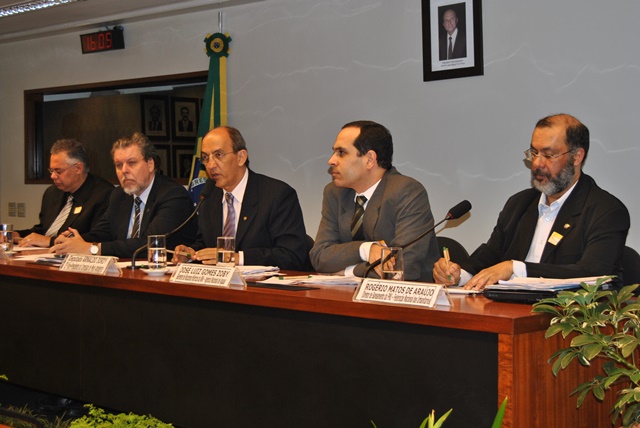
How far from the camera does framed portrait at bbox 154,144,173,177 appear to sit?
5652 mm

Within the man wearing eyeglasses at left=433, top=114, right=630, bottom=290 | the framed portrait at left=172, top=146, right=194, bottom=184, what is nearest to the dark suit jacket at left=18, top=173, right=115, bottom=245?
the framed portrait at left=172, top=146, right=194, bottom=184

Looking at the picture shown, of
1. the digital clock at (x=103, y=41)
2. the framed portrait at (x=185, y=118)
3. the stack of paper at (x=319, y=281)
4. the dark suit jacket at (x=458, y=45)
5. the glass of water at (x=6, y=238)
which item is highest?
the digital clock at (x=103, y=41)

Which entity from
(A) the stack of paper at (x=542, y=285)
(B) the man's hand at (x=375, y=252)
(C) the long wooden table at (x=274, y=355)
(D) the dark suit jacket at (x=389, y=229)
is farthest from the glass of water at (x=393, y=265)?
(D) the dark suit jacket at (x=389, y=229)

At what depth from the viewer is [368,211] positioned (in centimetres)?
319

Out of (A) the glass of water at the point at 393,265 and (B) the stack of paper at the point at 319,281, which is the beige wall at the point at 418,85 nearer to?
(B) the stack of paper at the point at 319,281

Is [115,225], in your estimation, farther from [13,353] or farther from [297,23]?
[297,23]

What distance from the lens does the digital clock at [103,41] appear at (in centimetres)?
573

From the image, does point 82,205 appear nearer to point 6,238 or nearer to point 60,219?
A: point 60,219

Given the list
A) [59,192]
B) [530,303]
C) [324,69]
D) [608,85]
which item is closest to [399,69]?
[324,69]

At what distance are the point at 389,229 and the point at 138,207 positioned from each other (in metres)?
1.58

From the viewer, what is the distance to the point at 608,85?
3.70m

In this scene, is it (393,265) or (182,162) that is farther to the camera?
(182,162)

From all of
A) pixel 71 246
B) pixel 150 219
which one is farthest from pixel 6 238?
pixel 150 219

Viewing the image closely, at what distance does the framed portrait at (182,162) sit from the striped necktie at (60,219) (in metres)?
0.95
